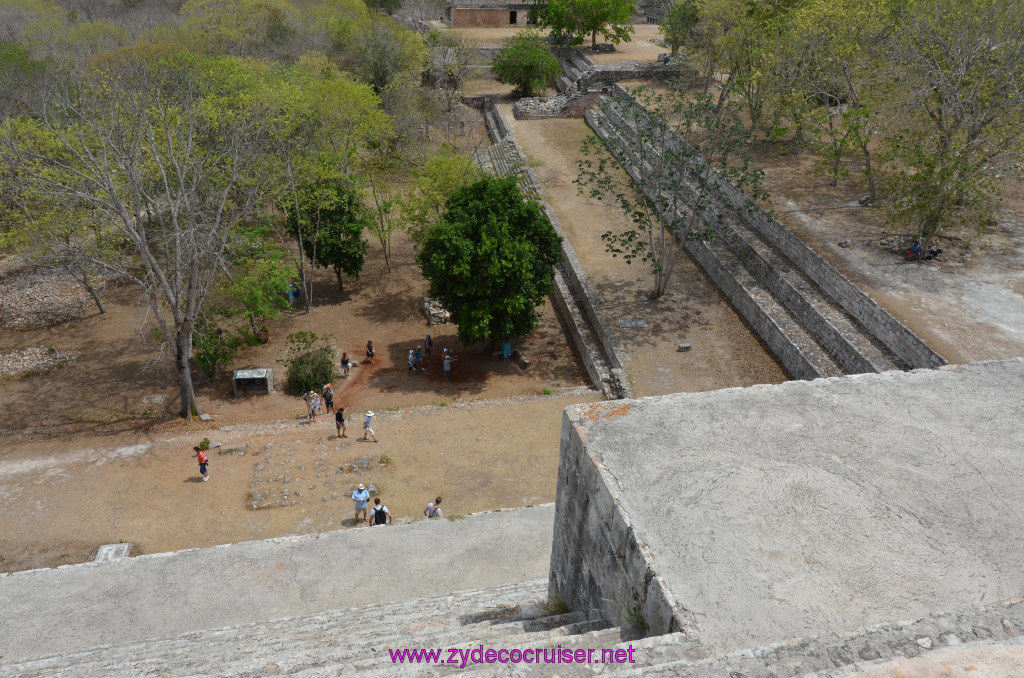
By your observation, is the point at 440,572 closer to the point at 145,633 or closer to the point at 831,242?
the point at 145,633

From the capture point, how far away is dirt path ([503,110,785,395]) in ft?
48.1

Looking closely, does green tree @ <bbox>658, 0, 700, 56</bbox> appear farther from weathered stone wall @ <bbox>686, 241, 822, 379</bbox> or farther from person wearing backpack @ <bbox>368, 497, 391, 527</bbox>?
person wearing backpack @ <bbox>368, 497, 391, 527</bbox>

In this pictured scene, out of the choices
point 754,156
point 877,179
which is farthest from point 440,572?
point 754,156

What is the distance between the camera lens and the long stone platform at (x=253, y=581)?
7.75 m

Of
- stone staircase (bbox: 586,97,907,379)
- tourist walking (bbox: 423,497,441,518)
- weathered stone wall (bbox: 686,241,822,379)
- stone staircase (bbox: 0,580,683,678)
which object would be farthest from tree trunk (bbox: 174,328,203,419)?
weathered stone wall (bbox: 686,241,822,379)

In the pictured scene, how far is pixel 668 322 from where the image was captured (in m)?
16.7

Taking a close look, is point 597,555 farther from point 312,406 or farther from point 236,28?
point 236,28

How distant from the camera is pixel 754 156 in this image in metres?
22.5

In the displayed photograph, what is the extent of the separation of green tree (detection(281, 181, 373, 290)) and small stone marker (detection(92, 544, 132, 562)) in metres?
11.1

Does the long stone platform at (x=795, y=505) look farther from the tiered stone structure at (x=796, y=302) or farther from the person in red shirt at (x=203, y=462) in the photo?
the person in red shirt at (x=203, y=462)

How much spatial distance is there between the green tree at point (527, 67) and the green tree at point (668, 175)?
22.6 feet

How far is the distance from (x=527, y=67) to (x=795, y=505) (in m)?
33.4

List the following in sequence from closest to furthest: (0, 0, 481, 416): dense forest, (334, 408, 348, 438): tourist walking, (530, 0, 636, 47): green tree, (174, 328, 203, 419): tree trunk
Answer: (334, 408, 348, 438): tourist walking → (0, 0, 481, 416): dense forest → (174, 328, 203, 419): tree trunk → (530, 0, 636, 47): green tree

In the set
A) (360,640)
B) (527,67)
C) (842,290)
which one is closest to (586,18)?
(527,67)
